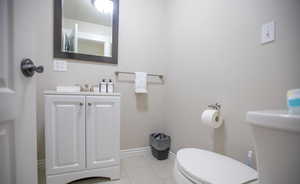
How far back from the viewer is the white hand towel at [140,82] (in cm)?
165

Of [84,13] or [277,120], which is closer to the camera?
[277,120]

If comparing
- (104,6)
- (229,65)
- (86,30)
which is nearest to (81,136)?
(86,30)

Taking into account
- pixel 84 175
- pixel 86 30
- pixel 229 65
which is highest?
pixel 86 30

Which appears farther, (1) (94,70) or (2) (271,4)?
(1) (94,70)

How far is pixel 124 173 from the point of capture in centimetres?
132

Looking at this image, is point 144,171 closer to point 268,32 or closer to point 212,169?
point 212,169

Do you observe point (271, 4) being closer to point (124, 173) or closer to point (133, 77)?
point (133, 77)

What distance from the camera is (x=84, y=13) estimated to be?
1.49 m

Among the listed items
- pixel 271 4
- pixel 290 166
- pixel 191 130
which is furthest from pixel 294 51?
pixel 191 130

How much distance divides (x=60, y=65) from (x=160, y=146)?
1.42 metres

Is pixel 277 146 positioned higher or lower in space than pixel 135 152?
higher

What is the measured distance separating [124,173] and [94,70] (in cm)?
114

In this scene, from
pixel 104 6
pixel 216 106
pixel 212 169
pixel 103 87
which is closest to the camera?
pixel 212 169

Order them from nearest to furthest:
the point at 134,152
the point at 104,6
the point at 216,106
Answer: the point at 216,106 → the point at 104,6 → the point at 134,152
